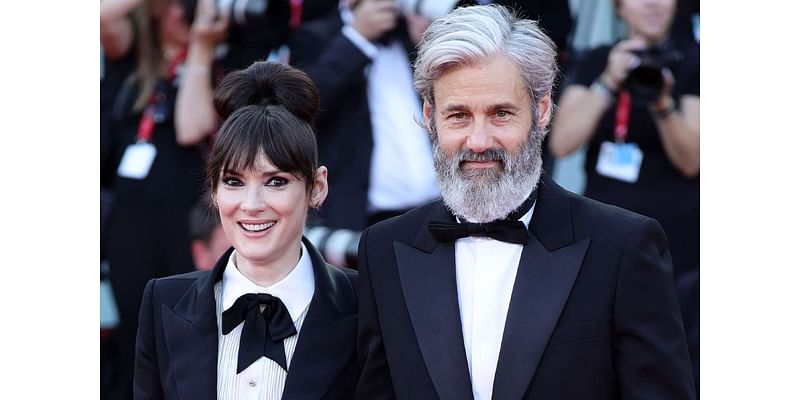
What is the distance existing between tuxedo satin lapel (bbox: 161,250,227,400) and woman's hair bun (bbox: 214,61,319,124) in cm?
46

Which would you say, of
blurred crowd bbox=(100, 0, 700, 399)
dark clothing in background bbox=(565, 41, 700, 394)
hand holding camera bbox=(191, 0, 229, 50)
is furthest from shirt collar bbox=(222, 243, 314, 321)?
hand holding camera bbox=(191, 0, 229, 50)

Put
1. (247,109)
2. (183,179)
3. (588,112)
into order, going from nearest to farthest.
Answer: (247,109), (588,112), (183,179)

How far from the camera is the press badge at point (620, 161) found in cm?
461

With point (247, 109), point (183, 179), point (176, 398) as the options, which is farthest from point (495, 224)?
point (183, 179)

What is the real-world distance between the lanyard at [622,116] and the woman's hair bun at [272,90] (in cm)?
198

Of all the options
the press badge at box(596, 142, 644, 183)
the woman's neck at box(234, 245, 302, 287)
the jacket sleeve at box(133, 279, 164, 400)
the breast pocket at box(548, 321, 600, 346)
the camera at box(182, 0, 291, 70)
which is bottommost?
the jacket sleeve at box(133, 279, 164, 400)

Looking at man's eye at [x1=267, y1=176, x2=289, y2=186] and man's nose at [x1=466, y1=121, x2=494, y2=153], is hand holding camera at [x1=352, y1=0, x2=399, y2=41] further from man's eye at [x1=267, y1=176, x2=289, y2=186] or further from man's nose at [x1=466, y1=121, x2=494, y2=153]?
man's nose at [x1=466, y1=121, x2=494, y2=153]

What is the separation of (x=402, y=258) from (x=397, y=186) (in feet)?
7.24

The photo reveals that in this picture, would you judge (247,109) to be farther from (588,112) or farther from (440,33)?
(588,112)

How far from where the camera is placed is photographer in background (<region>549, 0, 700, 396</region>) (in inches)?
178

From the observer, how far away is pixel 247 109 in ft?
9.61

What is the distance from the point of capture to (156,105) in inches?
218

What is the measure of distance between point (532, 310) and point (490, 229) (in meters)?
0.23

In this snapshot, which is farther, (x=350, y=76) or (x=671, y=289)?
(x=350, y=76)
